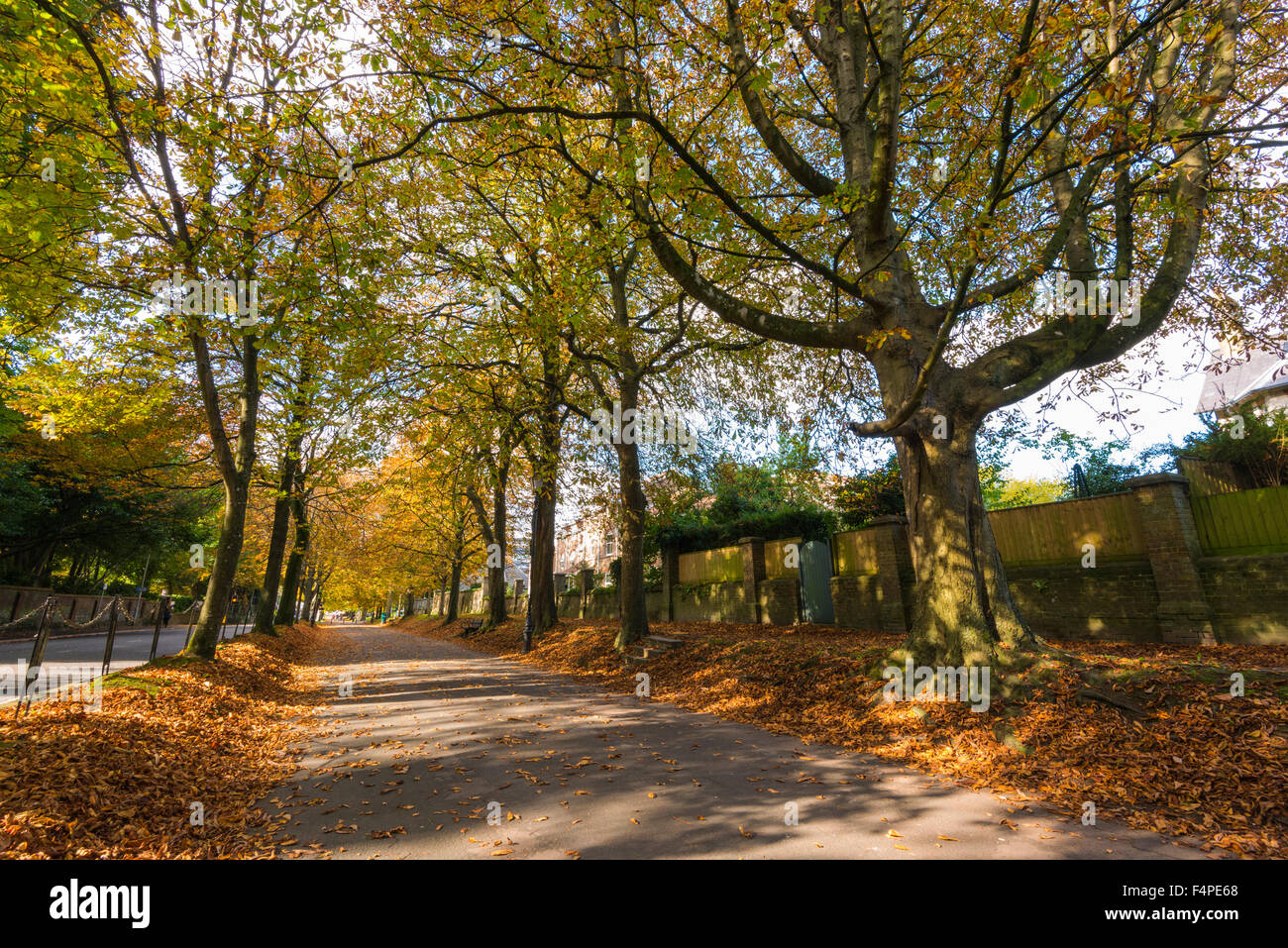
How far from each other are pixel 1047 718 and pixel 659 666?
22.4 ft

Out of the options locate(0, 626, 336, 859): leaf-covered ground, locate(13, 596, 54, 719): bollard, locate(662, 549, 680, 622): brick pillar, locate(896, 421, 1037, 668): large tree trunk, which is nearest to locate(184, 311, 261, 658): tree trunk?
locate(0, 626, 336, 859): leaf-covered ground

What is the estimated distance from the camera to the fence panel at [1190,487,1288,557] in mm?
8516

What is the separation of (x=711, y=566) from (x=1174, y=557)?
35.6 feet

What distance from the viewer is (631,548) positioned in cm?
1274

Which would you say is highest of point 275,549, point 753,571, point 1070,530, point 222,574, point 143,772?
point 275,549

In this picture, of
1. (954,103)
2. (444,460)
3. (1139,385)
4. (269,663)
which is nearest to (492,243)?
(444,460)

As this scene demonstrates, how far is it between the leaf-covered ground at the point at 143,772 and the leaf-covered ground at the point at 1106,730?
5.52 m

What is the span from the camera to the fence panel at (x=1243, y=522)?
8.52m

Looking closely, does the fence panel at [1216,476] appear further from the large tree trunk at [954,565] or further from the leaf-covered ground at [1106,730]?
the large tree trunk at [954,565]

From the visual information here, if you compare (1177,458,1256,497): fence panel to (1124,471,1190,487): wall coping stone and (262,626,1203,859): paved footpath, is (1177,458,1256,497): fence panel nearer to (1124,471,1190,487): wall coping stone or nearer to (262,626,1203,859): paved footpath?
(1124,471,1190,487): wall coping stone

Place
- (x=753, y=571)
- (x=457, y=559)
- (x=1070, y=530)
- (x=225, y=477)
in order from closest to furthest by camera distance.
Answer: (x=1070, y=530), (x=225, y=477), (x=753, y=571), (x=457, y=559)

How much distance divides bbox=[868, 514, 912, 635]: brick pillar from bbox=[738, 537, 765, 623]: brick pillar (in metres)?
3.77

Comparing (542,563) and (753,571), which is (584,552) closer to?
(542,563)

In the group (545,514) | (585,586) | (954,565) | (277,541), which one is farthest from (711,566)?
(277,541)
